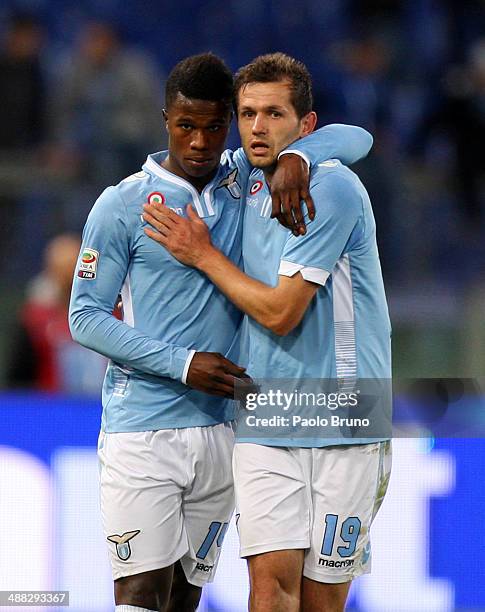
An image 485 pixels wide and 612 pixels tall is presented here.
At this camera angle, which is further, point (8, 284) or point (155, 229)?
point (8, 284)

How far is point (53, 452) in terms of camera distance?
4.98 m

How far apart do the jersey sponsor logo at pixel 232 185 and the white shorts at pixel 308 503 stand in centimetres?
81

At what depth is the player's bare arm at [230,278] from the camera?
11.5 feet

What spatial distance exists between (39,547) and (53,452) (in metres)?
0.39

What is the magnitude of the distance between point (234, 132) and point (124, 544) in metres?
5.10

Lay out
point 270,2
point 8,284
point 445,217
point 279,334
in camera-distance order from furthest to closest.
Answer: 1. point 270,2
2. point 445,217
3. point 8,284
4. point 279,334

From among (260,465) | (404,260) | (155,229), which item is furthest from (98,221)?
(404,260)

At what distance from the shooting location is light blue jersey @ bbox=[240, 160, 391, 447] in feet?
11.5

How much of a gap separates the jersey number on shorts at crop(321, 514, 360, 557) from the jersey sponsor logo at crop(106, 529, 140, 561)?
1.93 ft

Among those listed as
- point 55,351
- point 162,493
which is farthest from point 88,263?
point 55,351

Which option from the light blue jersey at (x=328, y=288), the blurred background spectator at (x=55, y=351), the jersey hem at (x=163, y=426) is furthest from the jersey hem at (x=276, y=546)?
the blurred background spectator at (x=55, y=351)

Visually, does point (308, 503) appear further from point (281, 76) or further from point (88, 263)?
point (281, 76)

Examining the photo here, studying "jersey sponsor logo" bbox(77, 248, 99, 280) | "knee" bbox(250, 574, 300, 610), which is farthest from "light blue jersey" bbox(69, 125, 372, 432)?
"knee" bbox(250, 574, 300, 610)

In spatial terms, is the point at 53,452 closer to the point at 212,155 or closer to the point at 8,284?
the point at 212,155
